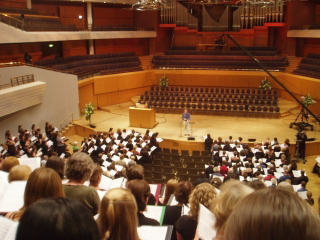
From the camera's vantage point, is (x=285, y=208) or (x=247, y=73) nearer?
(x=285, y=208)

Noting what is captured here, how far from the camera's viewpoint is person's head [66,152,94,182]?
3227 mm

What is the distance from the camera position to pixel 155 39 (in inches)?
979

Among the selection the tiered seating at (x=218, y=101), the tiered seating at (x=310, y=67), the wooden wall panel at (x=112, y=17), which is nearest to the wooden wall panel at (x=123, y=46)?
the wooden wall panel at (x=112, y=17)

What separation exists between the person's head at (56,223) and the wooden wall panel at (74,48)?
21.3 metres

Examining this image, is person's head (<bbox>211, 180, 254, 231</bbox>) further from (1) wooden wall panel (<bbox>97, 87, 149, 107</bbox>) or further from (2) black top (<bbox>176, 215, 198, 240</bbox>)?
(1) wooden wall panel (<bbox>97, 87, 149, 107</bbox>)

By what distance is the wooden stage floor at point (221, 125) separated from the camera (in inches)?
572

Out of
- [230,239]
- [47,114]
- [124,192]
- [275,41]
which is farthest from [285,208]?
[275,41]

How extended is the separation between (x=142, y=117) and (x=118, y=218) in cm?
1348

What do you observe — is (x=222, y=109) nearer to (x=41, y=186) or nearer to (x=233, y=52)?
(x=233, y=52)

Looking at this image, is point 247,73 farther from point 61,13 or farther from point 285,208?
point 285,208

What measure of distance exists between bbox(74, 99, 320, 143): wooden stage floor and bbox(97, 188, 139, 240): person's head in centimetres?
1197

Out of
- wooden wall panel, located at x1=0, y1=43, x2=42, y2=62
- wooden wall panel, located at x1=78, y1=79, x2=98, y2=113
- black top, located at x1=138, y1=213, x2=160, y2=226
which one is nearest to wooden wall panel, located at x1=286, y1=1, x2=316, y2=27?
wooden wall panel, located at x1=78, y1=79, x2=98, y2=113

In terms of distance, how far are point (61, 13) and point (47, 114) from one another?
8.76 meters

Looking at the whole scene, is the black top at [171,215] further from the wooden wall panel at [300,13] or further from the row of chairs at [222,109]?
the wooden wall panel at [300,13]
